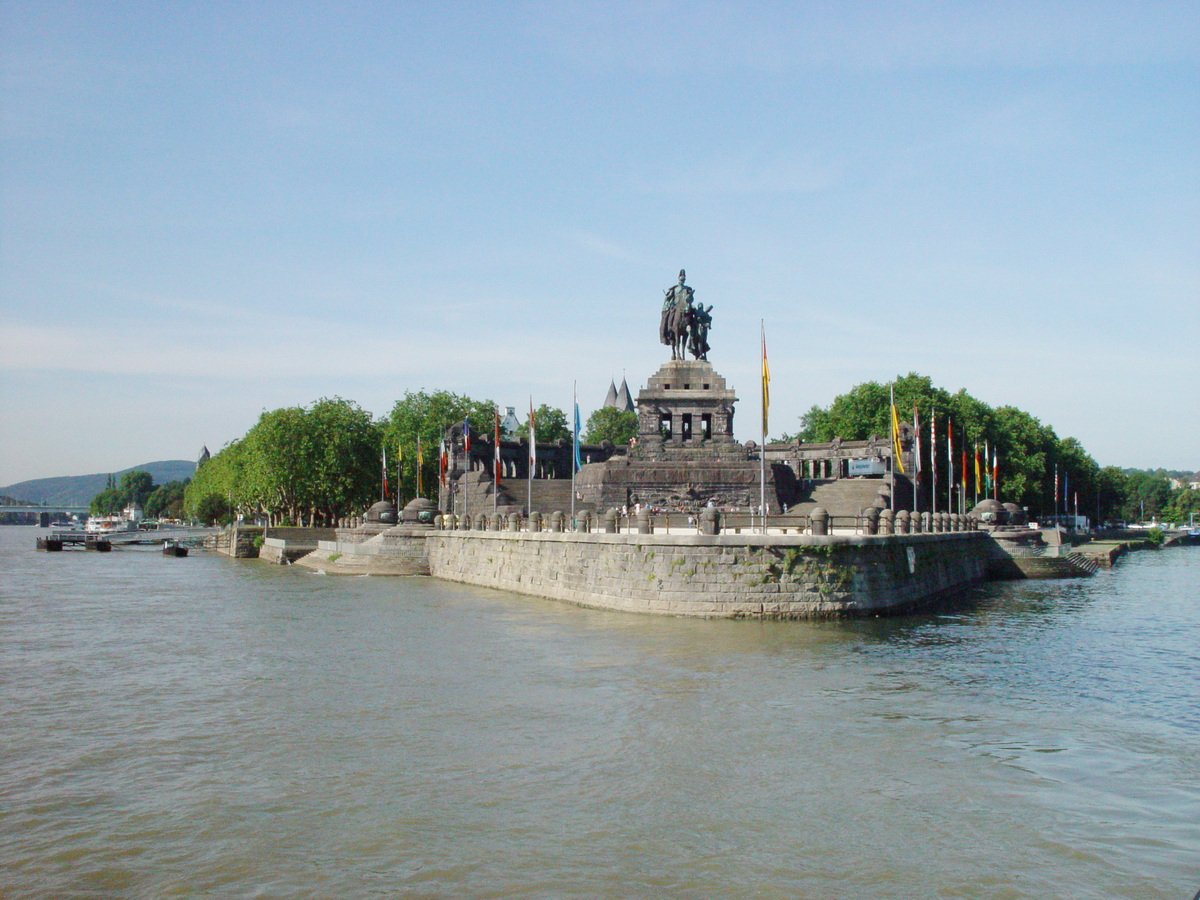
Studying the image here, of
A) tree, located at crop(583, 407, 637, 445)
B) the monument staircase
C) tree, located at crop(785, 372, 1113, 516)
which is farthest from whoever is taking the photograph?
tree, located at crop(583, 407, 637, 445)

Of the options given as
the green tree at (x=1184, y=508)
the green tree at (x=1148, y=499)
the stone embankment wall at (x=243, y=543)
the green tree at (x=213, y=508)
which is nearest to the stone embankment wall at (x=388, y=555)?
the stone embankment wall at (x=243, y=543)

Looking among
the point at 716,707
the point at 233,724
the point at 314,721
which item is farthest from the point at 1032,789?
the point at 233,724

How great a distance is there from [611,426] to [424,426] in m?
30.8

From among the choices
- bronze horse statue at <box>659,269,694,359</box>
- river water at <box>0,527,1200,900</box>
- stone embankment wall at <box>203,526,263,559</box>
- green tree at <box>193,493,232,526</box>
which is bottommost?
river water at <box>0,527,1200,900</box>

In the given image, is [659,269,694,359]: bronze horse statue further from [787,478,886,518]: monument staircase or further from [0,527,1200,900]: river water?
[0,527,1200,900]: river water

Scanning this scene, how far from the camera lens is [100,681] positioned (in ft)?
67.5

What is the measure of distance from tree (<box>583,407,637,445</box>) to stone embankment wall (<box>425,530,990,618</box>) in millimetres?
83560

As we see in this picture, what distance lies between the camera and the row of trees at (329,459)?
260 ft

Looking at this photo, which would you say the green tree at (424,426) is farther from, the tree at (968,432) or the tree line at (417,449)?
the tree at (968,432)

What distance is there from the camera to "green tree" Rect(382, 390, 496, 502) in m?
89.4

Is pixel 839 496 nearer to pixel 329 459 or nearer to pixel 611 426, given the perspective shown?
pixel 329 459

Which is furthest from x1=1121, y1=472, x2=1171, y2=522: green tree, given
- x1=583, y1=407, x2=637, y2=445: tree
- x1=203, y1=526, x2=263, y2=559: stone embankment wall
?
x1=203, y1=526, x2=263, y2=559: stone embankment wall

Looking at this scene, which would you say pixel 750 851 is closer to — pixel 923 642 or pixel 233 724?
pixel 233 724

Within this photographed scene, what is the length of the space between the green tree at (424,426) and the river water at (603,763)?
201 ft
